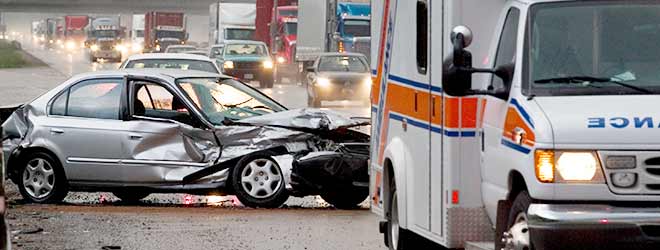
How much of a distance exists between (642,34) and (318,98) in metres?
31.7

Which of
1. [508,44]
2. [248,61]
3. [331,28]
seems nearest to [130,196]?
[508,44]

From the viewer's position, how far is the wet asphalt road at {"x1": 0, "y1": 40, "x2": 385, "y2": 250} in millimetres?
12547

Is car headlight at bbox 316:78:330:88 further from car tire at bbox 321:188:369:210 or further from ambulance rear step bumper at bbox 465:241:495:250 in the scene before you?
ambulance rear step bumper at bbox 465:241:495:250

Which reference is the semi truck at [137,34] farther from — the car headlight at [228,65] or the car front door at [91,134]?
the car front door at [91,134]

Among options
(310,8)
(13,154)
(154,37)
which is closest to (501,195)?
(13,154)

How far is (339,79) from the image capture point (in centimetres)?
4084

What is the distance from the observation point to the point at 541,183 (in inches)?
320

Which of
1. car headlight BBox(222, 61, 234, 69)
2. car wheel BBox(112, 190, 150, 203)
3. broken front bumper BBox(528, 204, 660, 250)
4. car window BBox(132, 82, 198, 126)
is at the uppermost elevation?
car window BBox(132, 82, 198, 126)

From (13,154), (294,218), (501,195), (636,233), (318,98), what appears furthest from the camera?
(318,98)

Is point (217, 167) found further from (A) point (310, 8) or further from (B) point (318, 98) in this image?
(A) point (310, 8)

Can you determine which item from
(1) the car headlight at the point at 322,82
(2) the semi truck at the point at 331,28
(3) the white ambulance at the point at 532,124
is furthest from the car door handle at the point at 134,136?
(2) the semi truck at the point at 331,28

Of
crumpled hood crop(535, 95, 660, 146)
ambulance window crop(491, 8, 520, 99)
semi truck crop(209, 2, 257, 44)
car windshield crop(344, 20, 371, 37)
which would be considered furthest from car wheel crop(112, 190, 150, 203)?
semi truck crop(209, 2, 257, 44)

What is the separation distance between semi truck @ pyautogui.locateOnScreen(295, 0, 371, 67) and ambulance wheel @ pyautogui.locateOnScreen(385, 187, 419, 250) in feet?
123

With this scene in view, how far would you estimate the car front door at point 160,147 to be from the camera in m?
15.3
